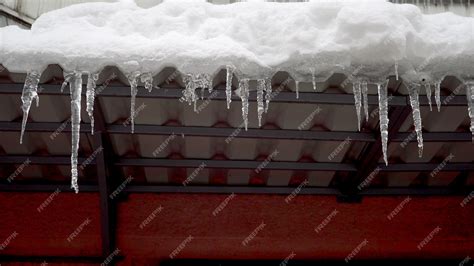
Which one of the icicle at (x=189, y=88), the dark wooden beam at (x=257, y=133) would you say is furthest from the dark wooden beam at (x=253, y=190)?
the icicle at (x=189, y=88)

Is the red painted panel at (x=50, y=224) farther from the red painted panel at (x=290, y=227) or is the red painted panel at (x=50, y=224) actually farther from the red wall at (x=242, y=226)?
the red painted panel at (x=290, y=227)

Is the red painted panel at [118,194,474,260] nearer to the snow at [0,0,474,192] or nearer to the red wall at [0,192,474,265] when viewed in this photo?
the red wall at [0,192,474,265]

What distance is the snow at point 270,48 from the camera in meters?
2.72

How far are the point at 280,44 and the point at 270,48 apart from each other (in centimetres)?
7

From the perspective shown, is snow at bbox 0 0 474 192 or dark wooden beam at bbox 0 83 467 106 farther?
dark wooden beam at bbox 0 83 467 106

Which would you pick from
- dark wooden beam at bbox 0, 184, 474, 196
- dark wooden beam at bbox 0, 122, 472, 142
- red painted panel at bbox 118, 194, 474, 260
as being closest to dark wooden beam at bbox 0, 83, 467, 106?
dark wooden beam at bbox 0, 122, 472, 142

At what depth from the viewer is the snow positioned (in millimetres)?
2717

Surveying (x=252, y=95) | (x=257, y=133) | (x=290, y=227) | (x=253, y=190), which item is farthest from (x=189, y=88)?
(x=290, y=227)

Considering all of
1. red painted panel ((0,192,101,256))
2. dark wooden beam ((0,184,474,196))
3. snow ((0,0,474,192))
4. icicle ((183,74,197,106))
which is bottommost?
red painted panel ((0,192,101,256))

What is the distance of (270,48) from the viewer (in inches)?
113

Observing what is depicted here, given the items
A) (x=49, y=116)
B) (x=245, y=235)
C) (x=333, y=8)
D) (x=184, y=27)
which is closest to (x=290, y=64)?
(x=333, y=8)

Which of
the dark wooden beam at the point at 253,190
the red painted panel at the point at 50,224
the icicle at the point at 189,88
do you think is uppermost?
the icicle at the point at 189,88

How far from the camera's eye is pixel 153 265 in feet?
16.9

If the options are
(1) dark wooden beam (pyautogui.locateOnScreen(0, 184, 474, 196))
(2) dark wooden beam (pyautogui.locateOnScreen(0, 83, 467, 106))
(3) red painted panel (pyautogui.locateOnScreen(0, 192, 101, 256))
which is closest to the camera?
(2) dark wooden beam (pyautogui.locateOnScreen(0, 83, 467, 106))
